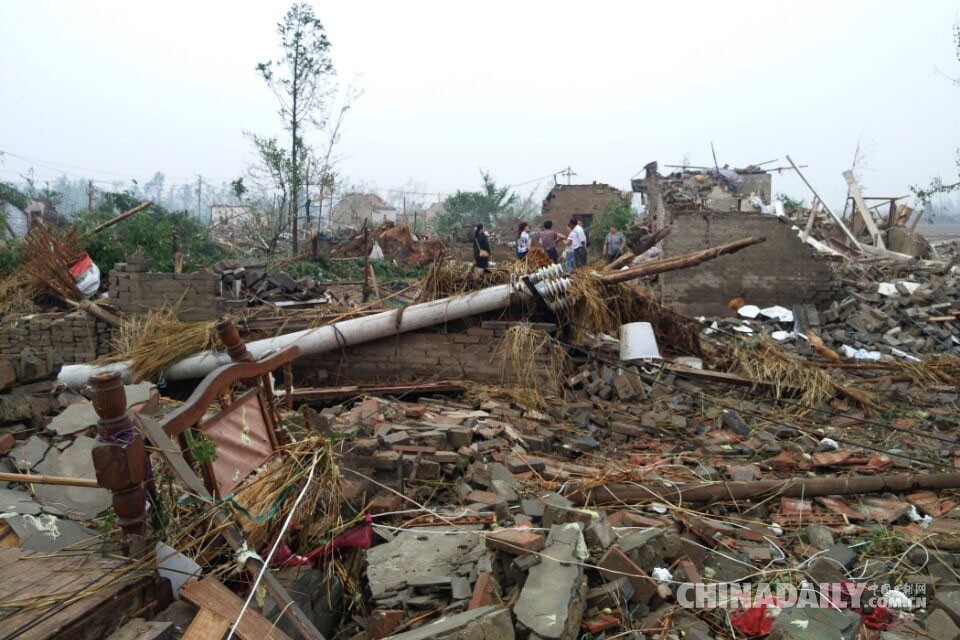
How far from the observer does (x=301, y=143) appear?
19.6 meters

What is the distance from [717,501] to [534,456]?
1.55 metres

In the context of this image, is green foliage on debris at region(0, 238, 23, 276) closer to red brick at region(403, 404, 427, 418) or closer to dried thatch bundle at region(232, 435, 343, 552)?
red brick at region(403, 404, 427, 418)

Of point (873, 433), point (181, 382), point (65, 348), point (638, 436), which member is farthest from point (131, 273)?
point (873, 433)

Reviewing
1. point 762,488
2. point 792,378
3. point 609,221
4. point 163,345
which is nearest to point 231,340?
point 762,488

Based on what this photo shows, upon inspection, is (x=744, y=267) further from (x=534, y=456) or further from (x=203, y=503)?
(x=203, y=503)

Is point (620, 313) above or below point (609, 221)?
below

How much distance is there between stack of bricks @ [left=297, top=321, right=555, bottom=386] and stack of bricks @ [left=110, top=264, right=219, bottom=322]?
6.91ft

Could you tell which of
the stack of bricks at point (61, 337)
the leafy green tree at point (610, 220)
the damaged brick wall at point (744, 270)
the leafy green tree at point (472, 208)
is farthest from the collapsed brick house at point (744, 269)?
the leafy green tree at point (472, 208)

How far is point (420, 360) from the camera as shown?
306 inches

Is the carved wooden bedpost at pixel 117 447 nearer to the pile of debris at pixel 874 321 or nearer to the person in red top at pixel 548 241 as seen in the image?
the pile of debris at pixel 874 321

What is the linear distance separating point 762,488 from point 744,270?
345 inches

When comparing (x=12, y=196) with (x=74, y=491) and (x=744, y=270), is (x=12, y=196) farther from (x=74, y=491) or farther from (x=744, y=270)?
(x=744, y=270)

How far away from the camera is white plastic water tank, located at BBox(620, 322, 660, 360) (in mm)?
7746

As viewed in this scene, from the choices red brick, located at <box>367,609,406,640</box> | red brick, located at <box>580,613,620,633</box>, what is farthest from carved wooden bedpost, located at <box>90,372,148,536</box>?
red brick, located at <box>580,613,620,633</box>
